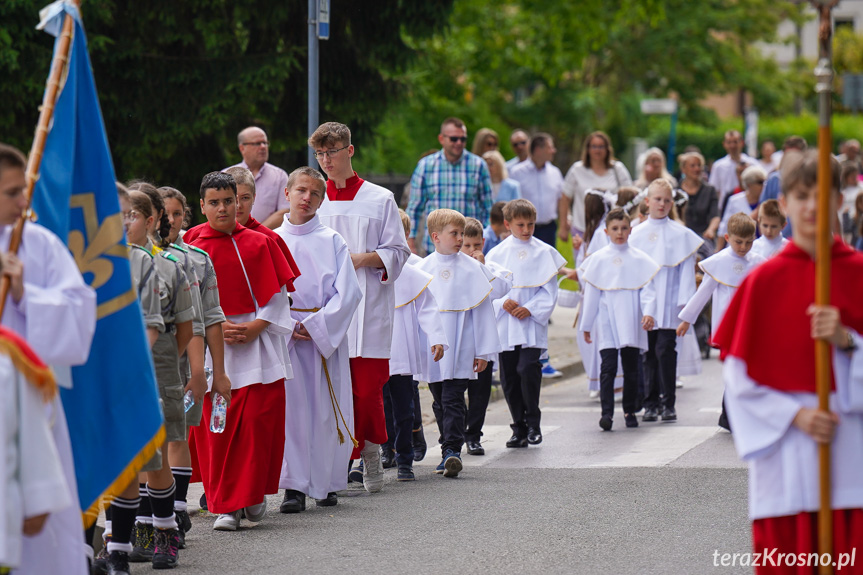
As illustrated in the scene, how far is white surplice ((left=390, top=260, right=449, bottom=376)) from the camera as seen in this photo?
9.05 metres

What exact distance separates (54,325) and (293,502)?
3.80 m

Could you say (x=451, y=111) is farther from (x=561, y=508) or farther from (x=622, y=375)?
(x=561, y=508)

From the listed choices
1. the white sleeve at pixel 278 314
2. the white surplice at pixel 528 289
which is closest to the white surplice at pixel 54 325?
the white sleeve at pixel 278 314

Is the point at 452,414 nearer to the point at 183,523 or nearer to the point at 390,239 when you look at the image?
the point at 390,239

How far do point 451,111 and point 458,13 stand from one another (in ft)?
11.7

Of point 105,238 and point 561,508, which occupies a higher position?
point 105,238

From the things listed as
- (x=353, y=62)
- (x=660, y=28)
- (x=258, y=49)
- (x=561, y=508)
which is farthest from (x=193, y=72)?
(x=660, y=28)

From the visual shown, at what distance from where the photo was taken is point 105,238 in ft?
17.0

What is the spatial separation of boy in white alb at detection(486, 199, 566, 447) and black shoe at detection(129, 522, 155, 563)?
383 cm

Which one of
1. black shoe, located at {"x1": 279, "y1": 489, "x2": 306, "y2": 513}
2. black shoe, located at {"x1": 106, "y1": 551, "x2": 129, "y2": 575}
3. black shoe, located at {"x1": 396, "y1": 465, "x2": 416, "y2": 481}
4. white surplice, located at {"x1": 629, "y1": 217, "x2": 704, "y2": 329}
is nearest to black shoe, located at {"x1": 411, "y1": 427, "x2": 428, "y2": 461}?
black shoe, located at {"x1": 396, "y1": 465, "x2": 416, "y2": 481}

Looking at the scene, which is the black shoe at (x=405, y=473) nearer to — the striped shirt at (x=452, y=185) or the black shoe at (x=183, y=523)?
the black shoe at (x=183, y=523)

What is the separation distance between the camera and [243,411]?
7289 mm

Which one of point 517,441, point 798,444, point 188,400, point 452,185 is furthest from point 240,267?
point 452,185

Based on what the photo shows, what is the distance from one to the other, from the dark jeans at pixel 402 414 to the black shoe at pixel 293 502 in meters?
1.07
